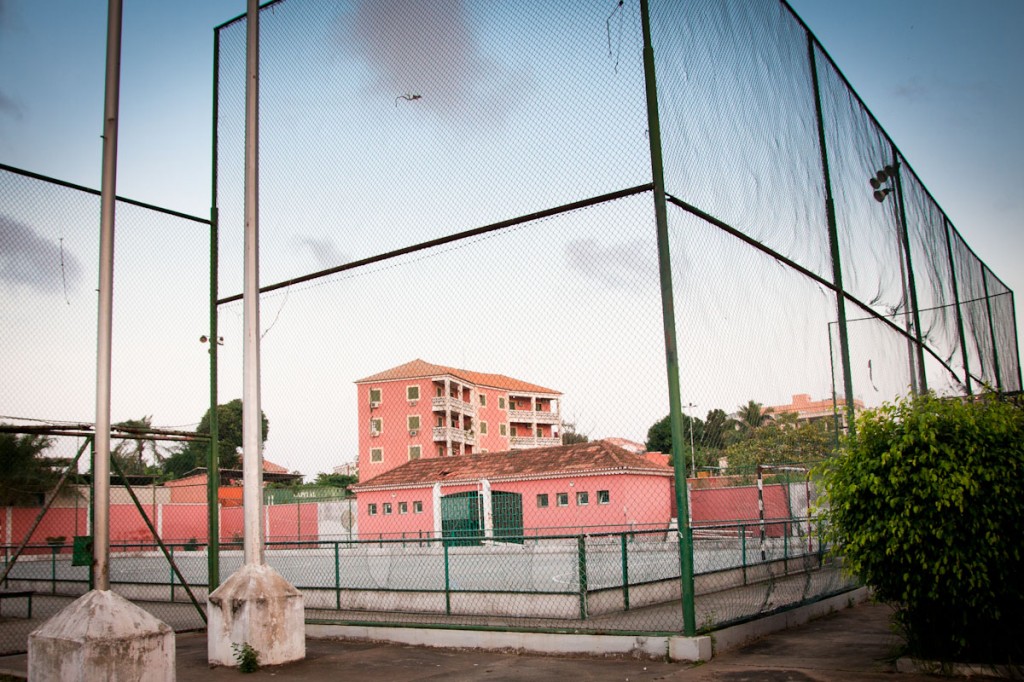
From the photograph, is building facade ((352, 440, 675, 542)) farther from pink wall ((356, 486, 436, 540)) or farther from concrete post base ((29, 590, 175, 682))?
concrete post base ((29, 590, 175, 682))

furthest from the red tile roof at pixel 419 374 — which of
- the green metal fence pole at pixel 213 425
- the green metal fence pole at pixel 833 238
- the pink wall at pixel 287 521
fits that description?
the pink wall at pixel 287 521

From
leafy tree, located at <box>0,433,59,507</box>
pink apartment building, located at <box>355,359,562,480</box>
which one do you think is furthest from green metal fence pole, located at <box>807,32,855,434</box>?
leafy tree, located at <box>0,433,59,507</box>

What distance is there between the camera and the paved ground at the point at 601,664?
20.3 feet

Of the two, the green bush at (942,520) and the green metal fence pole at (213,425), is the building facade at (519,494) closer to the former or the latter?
the green metal fence pole at (213,425)

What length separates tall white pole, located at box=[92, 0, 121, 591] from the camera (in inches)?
201

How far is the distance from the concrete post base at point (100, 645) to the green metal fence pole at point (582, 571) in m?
4.39

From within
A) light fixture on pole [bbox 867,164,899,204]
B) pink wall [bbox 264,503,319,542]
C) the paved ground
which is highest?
light fixture on pole [bbox 867,164,899,204]

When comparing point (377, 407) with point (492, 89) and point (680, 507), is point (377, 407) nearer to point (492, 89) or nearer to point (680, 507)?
point (492, 89)

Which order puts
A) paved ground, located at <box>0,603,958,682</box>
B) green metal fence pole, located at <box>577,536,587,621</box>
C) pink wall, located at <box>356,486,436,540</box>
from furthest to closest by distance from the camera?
pink wall, located at <box>356,486,436,540</box>
green metal fence pole, located at <box>577,536,587,621</box>
paved ground, located at <box>0,603,958,682</box>

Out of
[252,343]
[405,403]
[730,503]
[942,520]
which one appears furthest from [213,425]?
[730,503]

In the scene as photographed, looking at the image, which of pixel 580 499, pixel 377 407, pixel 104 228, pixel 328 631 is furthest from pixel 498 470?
pixel 104 228

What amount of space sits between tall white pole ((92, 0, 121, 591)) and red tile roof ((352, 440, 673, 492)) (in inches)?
783

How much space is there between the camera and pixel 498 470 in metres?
29.5

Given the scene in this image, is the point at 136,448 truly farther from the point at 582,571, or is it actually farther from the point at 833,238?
the point at 833,238
